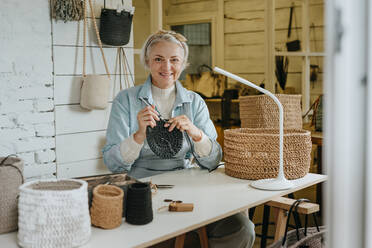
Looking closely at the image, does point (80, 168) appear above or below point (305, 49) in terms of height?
below

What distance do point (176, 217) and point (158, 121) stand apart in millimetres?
700

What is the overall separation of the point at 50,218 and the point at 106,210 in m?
0.22

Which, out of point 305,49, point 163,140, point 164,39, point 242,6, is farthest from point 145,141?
point 242,6

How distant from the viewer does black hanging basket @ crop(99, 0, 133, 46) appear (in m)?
3.12

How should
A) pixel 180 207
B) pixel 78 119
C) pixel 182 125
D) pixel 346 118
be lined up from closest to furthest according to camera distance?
1. pixel 346 118
2. pixel 180 207
3. pixel 182 125
4. pixel 78 119

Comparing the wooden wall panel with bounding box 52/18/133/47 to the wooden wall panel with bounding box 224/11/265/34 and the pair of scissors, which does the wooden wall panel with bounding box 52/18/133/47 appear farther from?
the wooden wall panel with bounding box 224/11/265/34

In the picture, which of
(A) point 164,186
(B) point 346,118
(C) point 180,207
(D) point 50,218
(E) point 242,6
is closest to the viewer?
(B) point 346,118

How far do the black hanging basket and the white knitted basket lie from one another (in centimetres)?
206

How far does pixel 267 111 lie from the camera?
303 cm

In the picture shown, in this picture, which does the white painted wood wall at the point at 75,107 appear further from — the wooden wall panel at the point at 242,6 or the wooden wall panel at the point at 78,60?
the wooden wall panel at the point at 242,6

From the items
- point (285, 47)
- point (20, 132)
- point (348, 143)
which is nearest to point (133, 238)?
point (348, 143)

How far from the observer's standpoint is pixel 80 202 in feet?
4.20

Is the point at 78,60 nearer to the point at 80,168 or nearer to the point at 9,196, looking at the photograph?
the point at 80,168

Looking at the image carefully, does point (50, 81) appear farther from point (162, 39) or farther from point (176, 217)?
point (176, 217)
